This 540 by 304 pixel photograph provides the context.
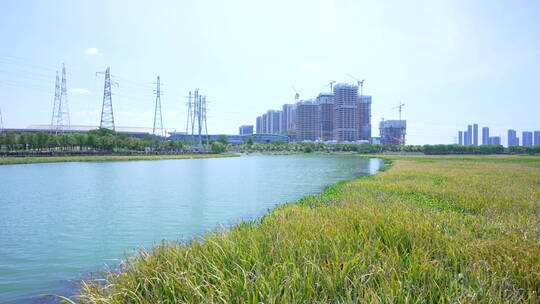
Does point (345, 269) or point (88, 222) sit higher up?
point (345, 269)

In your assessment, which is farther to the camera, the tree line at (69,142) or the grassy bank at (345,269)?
the tree line at (69,142)

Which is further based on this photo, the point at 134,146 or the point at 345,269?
the point at 134,146

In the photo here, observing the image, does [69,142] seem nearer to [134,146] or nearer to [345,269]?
[134,146]

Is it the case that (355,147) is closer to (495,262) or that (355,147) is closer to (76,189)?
(76,189)

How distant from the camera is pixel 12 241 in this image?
10.9 m

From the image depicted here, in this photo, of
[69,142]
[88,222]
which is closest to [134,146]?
[69,142]

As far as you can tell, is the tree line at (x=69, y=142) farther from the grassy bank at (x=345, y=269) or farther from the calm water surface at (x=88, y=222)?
the grassy bank at (x=345, y=269)

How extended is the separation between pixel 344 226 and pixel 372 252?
197 centimetres

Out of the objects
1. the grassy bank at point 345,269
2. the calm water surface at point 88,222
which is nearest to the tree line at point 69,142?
the calm water surface at point 88,222

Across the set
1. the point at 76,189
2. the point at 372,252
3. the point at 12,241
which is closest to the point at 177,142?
the point at 76,189

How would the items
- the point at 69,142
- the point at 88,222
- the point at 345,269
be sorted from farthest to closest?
the point at 69,142, the point at 88,222, the point at 345,269

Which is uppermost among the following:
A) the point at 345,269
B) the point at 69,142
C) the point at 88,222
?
the point at 69,142

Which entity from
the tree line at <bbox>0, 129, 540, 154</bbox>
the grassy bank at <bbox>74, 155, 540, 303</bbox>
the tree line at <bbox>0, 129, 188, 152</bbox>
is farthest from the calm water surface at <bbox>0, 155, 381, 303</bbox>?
the tree line at <bbox>0, 129, 540, 154</bbox>

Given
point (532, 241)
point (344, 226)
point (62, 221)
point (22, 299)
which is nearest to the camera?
point (532, 241)
